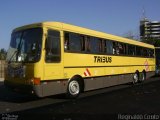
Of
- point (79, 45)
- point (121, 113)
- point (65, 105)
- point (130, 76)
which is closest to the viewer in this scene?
point (121, 113)

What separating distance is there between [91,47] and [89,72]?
4.13ft

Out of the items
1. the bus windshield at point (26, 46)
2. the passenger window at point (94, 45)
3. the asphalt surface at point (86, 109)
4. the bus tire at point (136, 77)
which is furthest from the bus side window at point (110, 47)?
the bus windshield at point (26, 46)

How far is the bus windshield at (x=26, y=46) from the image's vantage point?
12.3m

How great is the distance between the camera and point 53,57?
42.0 ft

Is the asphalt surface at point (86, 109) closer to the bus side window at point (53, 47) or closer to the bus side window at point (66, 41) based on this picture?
the bus side window at point (53, 47)

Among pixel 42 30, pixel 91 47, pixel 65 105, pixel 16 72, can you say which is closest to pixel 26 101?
pixel 16 72

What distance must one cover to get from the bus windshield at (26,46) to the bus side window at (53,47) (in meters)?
0.38

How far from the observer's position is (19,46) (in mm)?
12945

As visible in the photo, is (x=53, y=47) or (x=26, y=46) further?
(x=53, y=47)

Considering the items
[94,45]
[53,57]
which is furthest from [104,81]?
[53,57]

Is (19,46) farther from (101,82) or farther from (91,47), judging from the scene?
(101,82)

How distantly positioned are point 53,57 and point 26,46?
1154mm

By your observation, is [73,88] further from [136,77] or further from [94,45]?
[136,77]

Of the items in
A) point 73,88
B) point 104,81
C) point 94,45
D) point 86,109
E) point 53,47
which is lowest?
point 86,109
